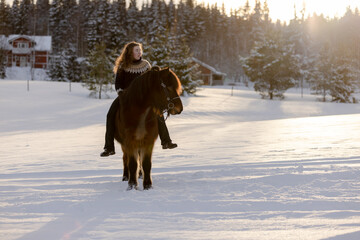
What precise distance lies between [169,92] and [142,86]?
0.47 m

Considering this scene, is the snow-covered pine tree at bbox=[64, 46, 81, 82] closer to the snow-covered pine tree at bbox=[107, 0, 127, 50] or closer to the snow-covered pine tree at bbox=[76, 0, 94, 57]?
the snow-covered pine tree at bbox=[107, 0, 127, 50]

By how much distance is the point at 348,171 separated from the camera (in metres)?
6.70

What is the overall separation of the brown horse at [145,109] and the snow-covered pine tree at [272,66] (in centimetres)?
4447

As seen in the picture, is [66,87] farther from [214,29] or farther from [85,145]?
[214,29]

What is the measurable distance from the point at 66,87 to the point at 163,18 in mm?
54886

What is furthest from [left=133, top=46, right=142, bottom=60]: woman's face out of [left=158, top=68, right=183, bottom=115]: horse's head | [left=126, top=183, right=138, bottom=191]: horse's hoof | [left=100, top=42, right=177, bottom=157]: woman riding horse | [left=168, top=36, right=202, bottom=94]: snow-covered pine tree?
[left=168, top=36, right=202, bottom=94]: snow-covered pine tree

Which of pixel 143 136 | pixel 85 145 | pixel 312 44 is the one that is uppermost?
pixel 312 44

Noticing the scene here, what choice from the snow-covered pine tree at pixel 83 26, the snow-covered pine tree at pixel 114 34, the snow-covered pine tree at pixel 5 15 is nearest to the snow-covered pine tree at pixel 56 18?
the snow-covered pine tree at pixel 83 26

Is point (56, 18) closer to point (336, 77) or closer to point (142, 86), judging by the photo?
point (336, 77)

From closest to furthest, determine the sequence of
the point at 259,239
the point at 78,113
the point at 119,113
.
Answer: the point at 259,239
the point at 119,113
the point at 78,113

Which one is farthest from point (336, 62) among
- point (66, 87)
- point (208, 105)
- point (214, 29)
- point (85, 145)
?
point (214, 29)

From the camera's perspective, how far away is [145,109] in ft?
18.9

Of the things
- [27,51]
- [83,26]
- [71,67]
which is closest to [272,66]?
[71,67]

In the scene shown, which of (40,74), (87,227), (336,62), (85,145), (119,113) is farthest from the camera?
(40,74)
